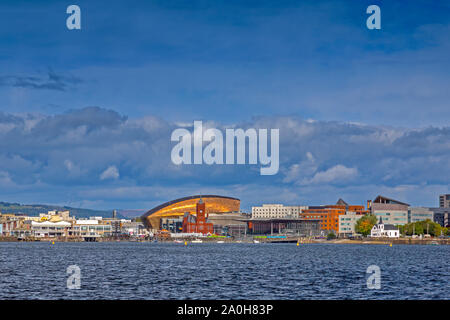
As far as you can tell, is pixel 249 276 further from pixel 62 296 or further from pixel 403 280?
pixel 62 296

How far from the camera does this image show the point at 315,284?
5028 centimetres

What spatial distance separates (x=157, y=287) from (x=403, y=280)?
2090 cm

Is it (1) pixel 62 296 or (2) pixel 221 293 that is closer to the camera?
(1) pixel 62 296

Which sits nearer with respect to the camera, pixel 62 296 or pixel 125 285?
pixel 62 296

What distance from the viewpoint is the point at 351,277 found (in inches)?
2250

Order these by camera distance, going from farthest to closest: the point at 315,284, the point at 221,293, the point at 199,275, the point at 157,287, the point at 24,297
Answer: the point at 199,275 → the point at 315,284 → the point at 157,287 → the point at 221,293 → the point at 24,297
